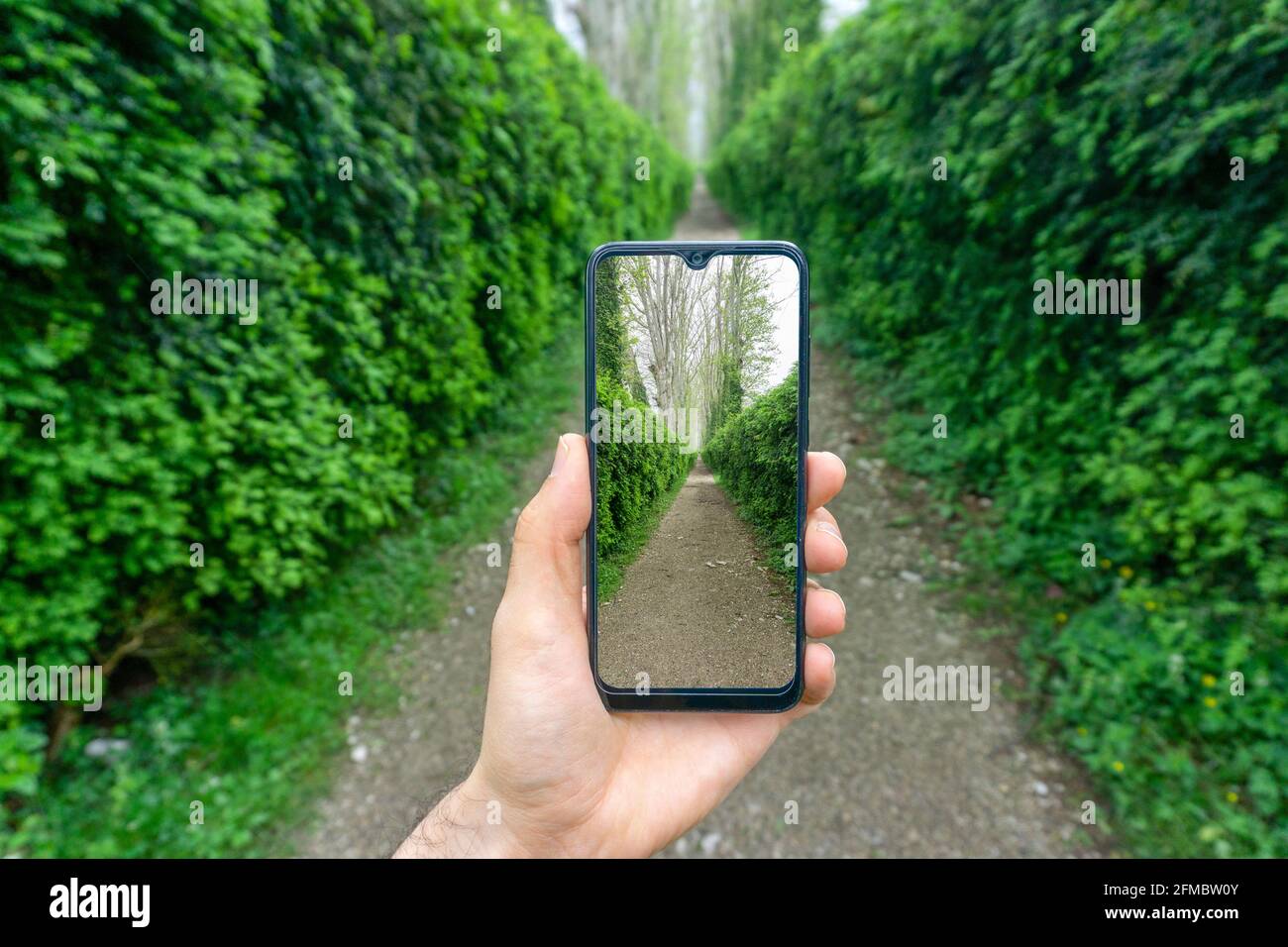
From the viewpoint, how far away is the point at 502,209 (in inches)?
187

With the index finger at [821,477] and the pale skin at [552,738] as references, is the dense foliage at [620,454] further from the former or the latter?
the index finger at [821,477]

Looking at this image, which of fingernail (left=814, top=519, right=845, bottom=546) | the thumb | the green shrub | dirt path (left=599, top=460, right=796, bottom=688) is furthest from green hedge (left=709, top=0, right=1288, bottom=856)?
the thumb

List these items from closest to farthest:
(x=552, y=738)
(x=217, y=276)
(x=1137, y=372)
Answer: (x=552, y=738) < (x=217, y=276) < (x=1137, y=372)

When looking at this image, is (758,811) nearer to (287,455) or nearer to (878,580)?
(878,580)

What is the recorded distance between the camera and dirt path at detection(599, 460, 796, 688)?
1.64 metres

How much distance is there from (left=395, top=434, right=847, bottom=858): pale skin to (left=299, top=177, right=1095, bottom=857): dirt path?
0.21 metres

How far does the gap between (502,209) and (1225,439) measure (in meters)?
4.83

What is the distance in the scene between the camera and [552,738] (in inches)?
64.1

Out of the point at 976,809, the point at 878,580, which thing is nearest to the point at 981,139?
the point at 878,580

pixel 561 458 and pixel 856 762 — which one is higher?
pixel 561 458

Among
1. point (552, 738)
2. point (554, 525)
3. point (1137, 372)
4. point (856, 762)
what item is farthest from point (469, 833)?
point (1137, 372)

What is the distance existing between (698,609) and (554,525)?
1.59ft

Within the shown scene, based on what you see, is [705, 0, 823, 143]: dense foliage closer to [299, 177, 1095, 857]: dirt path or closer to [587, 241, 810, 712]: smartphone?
[299, 177, 1095, 857]: dirt path

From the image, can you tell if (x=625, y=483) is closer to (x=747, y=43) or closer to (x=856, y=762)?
(x=856, y=762)
